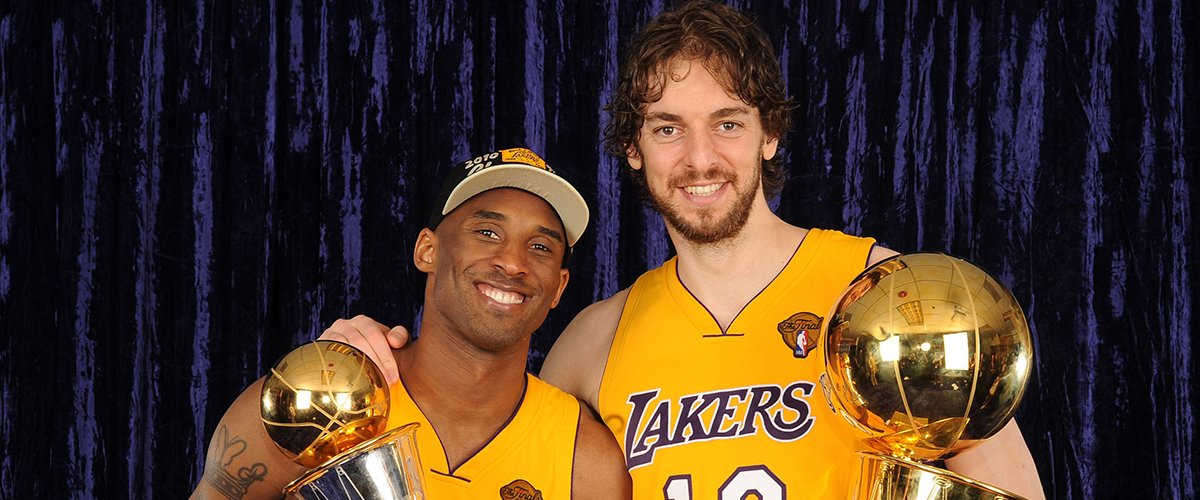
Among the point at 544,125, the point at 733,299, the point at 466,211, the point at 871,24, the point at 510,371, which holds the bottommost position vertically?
the point at 510,371

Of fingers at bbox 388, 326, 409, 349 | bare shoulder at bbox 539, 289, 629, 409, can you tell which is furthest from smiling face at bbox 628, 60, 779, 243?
fingers at bbox 388, 326, 409, 349

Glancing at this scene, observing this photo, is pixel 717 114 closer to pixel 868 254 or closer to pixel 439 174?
pixel 868 254

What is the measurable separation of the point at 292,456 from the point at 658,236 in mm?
1525

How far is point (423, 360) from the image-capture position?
70.7 inches

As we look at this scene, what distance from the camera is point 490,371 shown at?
179cm

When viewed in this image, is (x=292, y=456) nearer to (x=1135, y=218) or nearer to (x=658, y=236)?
(x=658, y=236)

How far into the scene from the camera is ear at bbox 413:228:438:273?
1.85 metres

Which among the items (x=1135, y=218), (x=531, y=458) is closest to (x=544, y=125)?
(x=531, y=458)

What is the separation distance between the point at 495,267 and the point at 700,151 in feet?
1.38

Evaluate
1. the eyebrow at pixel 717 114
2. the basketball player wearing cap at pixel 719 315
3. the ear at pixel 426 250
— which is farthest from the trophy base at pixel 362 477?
the eyebrow at pixel 717 114

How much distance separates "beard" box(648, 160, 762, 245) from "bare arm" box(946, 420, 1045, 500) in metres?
0.55

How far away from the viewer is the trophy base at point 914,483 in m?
1.16

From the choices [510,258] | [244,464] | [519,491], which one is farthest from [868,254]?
[244,464]

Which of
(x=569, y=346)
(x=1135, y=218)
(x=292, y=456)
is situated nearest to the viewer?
(x=292, y=456)
